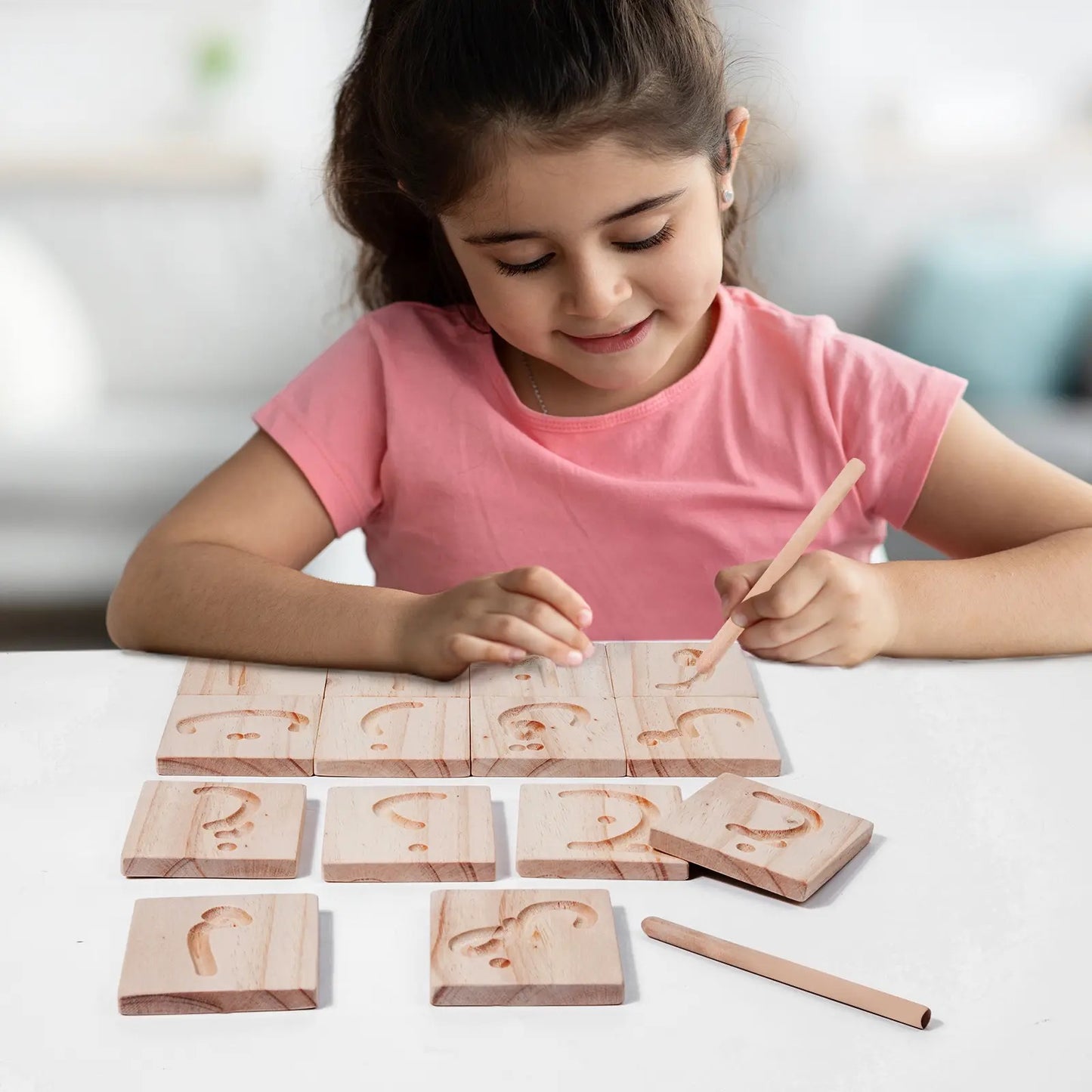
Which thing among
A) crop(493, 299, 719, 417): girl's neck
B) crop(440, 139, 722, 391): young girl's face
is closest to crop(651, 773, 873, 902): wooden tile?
crop(440, 139, 722, 391): young girl's face

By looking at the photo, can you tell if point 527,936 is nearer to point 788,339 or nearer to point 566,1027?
point 566,1027

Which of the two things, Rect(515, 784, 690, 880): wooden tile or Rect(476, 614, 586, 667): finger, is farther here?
Rect(476, 614, 586, 667): finger

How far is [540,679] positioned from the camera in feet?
2.43

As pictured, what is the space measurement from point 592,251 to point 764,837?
1.25ft

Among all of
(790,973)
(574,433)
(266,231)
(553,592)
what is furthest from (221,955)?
(266,231)

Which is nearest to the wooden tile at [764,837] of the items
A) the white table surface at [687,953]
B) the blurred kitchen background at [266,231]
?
the white table surface at [687,953]

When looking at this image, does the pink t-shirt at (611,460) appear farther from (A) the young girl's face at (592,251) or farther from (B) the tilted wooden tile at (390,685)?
(B) the tilted wooden tile at (390,685)

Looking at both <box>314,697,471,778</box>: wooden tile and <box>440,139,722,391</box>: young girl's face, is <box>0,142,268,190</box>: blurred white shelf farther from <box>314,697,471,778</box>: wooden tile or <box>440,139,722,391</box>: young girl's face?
<box>314,697,471,778</box>: wooden tile

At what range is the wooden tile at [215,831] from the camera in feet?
1.84

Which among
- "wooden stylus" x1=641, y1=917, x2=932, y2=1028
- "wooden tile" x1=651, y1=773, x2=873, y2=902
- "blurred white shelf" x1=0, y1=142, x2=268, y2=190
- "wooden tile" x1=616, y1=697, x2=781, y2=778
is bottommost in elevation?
"wooden stylus" x1=641, y1=917, x2=932, y2=1028

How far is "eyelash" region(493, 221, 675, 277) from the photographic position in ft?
2.73

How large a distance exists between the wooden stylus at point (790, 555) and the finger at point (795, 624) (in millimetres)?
16

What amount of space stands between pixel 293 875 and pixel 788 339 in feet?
2.05

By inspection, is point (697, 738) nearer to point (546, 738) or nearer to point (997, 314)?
point (546, 738)
